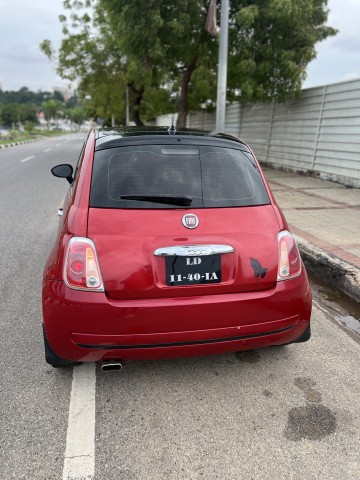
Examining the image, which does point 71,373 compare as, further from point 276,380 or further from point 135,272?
point 276,380

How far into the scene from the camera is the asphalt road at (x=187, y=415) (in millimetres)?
1932

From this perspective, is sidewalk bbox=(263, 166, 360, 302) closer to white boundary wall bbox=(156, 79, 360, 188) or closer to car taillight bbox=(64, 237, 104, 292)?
white boundary wall bbox=(156, 79, 360, 188)

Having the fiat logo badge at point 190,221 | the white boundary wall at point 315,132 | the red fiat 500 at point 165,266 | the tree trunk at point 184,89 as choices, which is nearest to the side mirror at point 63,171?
the red fiat 500 at point 165,266

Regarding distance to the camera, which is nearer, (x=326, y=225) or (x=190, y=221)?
(x=190, y=221)

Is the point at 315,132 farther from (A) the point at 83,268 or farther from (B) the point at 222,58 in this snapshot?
(A) the point at 83,268

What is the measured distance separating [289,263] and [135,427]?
4.47 feet

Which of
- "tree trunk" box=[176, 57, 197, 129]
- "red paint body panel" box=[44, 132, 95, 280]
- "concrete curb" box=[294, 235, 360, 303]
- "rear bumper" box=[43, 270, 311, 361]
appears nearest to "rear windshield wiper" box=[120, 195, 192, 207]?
"red paint body panel" box=[44, 132, 95, 280]

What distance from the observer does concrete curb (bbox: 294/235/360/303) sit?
4098 millimetres

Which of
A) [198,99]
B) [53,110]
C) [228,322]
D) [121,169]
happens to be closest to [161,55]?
[198,99]

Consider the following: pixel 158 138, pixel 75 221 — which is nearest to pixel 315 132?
pixel 158 138

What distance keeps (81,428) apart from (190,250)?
1186 mm

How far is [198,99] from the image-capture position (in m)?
16.8

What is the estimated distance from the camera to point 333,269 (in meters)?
4.41

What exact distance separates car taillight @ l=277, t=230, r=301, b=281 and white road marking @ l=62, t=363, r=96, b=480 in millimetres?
1421
